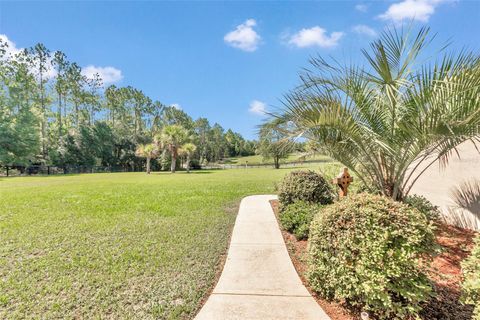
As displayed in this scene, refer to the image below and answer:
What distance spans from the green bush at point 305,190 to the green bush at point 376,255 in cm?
310

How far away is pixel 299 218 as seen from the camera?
16.2ft

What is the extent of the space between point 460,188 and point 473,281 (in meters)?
4.12

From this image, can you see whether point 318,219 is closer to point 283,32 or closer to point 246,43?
point 283,32

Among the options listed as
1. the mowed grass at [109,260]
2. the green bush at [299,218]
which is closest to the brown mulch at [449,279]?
the green bush at [299,218]

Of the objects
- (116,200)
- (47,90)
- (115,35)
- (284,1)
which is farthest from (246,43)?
(47,90)

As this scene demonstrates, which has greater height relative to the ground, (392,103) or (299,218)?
(392,103)

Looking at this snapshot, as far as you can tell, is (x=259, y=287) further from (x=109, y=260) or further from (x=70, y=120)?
(x=70, y=120)

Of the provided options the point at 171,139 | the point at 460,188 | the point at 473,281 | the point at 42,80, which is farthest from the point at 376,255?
the point at 42,80

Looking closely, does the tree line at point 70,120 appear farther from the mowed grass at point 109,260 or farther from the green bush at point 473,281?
the green bush at point 473,281

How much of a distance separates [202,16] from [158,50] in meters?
3.95

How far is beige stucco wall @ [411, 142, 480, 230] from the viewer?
15.3 ft

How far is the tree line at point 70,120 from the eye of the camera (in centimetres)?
2584

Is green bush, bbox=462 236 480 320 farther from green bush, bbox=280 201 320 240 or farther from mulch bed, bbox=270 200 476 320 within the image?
green bush, bbox=280 201 320 240

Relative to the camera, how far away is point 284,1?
6.46 m
